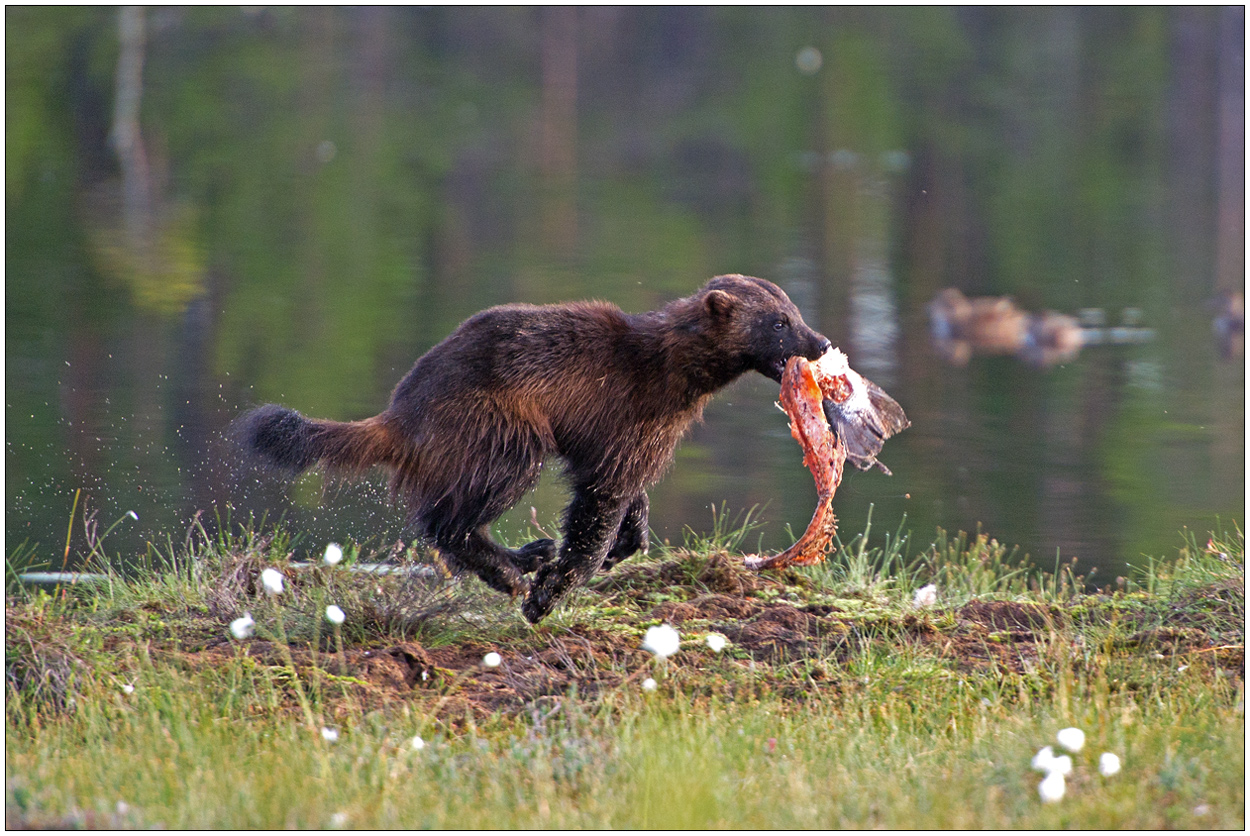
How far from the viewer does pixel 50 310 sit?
43.4ft

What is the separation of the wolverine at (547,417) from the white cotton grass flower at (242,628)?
0.69m

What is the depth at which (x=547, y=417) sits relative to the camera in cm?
565

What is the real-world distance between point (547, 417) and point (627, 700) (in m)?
1.27

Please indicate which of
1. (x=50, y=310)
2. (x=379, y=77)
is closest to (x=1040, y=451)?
(x=50, y=310)

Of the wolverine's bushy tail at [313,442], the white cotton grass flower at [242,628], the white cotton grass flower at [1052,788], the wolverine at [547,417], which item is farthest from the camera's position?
A: the wolverine's bushy tail at [313,442]

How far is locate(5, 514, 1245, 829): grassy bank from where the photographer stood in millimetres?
3980

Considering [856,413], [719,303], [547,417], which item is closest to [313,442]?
[547,417]

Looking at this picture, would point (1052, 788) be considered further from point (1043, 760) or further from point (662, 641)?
point (662, 641)

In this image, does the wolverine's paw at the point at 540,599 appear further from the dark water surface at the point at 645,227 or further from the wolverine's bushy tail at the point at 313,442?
the dark water surface at the point at 645,227

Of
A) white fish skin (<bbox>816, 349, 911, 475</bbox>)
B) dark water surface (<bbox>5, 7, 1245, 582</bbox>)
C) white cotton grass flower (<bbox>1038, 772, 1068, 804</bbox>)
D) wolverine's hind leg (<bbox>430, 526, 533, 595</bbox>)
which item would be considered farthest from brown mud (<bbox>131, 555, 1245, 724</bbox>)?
white cotton grass flower (<bbox>1038, 772, 1068, 804</bbox>)

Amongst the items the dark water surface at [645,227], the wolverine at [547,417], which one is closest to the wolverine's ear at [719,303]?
the wolverine at [547,417]

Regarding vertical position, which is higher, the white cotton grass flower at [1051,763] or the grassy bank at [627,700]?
the white cotton grass flower at [1051,763]

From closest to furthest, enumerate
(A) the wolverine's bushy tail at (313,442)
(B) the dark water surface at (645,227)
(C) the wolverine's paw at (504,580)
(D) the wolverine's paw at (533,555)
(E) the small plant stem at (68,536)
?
(A) the wolverine's bushy tail at (313,442) → (C) the wolverine's paw at (504,580) → (D) the wolverine's paw at (533,555) → (E) the small plant stem at (68,536) → (B) the dark water surface at (645,227)

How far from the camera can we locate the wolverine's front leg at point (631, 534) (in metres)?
6.09
